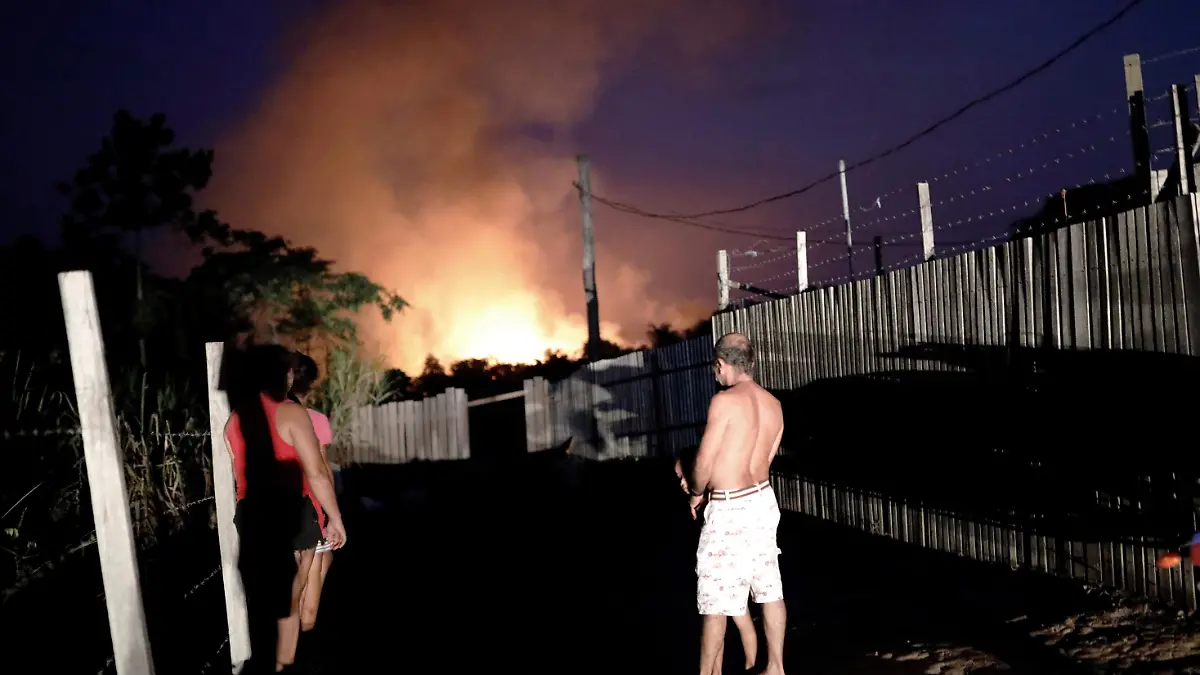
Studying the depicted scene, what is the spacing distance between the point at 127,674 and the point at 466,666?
284 cm

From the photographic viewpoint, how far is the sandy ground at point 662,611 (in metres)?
4.88

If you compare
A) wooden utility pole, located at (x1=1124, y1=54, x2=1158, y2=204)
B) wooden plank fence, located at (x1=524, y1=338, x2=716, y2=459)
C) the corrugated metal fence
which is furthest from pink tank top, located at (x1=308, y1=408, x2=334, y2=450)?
wooden plank fence, located at (x1=524, y1=338, x2=716, y2=459)

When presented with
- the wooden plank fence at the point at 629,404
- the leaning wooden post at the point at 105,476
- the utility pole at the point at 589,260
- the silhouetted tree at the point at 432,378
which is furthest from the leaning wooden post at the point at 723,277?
the silhouetted tree at the point at 432,378

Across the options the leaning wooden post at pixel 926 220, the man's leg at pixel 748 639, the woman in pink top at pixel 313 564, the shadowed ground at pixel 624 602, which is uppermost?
the leaning wooden post at pixel 926 220

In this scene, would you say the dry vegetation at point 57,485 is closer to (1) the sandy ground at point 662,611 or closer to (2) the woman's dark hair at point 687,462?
(1) the sandy ground at point 662,611

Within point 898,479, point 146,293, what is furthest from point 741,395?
point 146,293

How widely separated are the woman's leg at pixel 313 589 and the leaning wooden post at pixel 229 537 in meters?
0.54

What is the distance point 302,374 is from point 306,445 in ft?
3.29

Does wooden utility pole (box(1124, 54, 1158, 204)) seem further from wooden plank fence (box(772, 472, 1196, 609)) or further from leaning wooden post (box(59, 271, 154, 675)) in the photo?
leaning wooden post (box(59, 271, 154, 675))

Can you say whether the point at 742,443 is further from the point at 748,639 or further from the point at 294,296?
the point at 294,296

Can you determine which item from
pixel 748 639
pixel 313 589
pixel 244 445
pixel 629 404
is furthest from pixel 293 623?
pixel 629 404

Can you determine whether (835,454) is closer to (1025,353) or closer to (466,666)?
(1025,353)

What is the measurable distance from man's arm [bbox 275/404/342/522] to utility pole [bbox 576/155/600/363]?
38.7 feet

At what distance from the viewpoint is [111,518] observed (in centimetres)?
308
